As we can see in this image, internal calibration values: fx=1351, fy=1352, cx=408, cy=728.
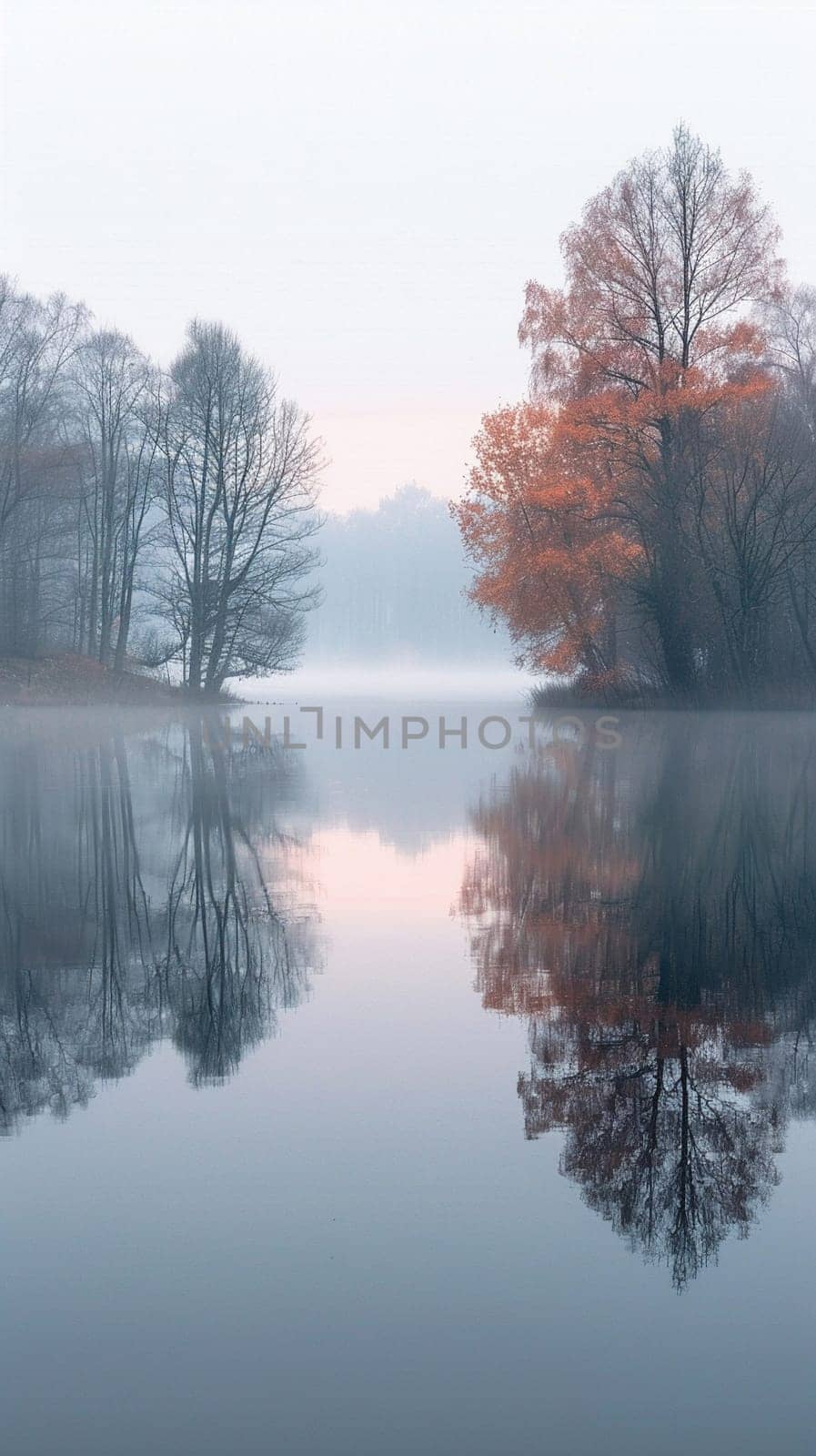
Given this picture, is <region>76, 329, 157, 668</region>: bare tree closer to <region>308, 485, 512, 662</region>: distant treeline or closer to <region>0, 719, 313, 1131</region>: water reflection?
<region>0, 719, 313, 1131</region>: water reflection

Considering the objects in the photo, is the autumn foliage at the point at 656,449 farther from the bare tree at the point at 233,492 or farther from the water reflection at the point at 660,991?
the water reflection at the point at 660,991

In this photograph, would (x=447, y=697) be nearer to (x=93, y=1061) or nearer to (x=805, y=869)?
(x=805, y=869)

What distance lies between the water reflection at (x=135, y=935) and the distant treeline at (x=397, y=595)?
108869 mm

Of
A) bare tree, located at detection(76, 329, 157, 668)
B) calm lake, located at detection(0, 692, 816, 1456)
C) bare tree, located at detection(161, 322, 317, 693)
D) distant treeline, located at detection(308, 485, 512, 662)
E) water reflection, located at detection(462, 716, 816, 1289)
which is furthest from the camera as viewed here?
distant treeline, located at detection(308, 485, 512, 662)

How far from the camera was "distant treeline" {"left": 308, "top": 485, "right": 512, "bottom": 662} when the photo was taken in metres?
134

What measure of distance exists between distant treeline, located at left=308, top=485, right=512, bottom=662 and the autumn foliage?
8945 cm

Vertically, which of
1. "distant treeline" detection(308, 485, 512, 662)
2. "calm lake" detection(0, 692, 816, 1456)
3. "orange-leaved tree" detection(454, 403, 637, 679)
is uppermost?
"distant treeline" detection(308, 485, 512, 662)

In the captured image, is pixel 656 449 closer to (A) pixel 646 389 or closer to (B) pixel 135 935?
(A) pixel 646 389

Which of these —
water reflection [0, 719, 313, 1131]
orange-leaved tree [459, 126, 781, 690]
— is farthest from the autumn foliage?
water reflection [0, 719, 313, 1131]

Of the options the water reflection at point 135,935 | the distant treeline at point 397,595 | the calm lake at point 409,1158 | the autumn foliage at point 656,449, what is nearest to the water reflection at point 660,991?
the calm lake at point 409,1158

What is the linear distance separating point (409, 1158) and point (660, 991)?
2.06m

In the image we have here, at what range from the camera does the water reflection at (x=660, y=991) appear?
3.59 m

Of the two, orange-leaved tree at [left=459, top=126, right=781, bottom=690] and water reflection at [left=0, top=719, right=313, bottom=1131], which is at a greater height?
orange-leaved tree at [left=459, top=126, right=781, bottom=690]

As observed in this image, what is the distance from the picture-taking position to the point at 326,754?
69.9 ft
